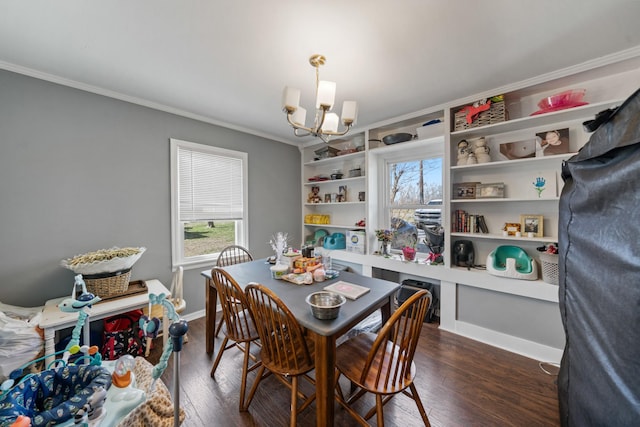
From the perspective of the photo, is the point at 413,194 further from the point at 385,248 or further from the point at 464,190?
the point at 385,248

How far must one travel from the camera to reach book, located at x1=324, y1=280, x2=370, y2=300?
1573 millimetres

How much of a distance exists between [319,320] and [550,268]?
82.8 inches

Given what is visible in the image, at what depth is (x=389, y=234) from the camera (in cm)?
306

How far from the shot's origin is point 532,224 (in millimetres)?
2174

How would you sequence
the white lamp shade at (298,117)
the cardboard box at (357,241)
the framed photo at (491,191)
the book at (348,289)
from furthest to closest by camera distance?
the cardboard box at (357,241) < the framed photo at (491,191) < the white lamp shade at (298,117) < the book at (348,289)

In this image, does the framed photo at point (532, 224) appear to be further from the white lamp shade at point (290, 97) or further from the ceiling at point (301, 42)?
the white lamp shade at point (290, 97)

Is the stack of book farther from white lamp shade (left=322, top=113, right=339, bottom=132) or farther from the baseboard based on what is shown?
the baseboard

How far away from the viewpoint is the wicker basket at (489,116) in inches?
87.4

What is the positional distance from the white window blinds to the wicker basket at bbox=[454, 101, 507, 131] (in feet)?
8.95

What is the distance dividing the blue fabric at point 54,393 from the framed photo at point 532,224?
10.2ft

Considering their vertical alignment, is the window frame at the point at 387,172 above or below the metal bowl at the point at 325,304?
above

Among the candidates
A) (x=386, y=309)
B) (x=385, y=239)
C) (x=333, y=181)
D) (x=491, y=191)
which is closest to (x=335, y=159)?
(x=333, y=181)

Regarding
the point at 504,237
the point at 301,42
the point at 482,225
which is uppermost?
the point at 301,42

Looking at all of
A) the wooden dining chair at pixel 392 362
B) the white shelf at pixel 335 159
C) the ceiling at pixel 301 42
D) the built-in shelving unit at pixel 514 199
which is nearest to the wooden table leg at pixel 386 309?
the wooden dining chair at pixel 392 362
